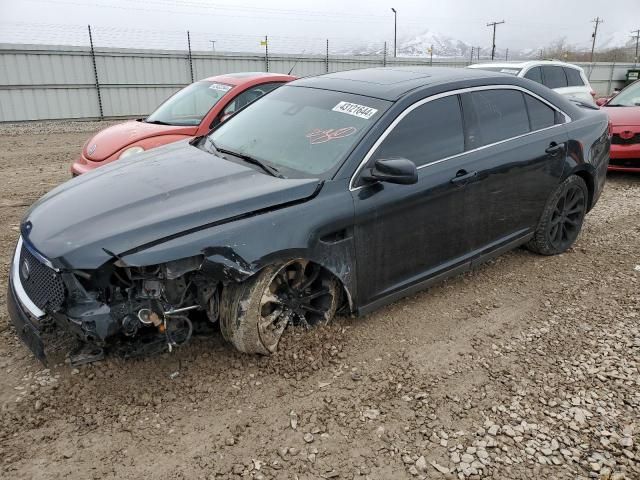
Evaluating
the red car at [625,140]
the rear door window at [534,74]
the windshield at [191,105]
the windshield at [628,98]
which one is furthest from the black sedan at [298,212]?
the rear door window at [534,74]

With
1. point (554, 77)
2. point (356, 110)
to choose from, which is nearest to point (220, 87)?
point (356, 110)

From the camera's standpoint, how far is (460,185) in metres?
3.67

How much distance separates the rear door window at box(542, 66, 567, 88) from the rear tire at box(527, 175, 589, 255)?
6.14 m

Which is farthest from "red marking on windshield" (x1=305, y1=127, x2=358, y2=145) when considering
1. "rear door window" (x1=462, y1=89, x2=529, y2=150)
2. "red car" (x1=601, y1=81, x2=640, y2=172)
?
"red car" (x1=601, y1=81, x2=640, y2=172)

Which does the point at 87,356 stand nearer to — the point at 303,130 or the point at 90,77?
the point at 303,130

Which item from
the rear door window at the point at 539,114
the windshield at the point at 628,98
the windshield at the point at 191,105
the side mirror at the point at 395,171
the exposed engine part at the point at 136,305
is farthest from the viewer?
the windshield at the point at 628,98

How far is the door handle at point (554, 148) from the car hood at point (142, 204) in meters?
2.31

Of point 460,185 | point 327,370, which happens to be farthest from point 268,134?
point 327,370

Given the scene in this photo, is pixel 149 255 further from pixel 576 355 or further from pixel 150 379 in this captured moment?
pixel 576 355

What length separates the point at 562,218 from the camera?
15.7 ft

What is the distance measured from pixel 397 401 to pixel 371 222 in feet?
3.54

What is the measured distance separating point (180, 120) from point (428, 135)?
4.05m

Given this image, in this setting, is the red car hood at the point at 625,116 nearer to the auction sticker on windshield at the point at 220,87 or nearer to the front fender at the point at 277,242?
the auction sticker on windshield at the point at 220,87

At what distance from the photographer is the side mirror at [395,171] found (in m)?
3.06
